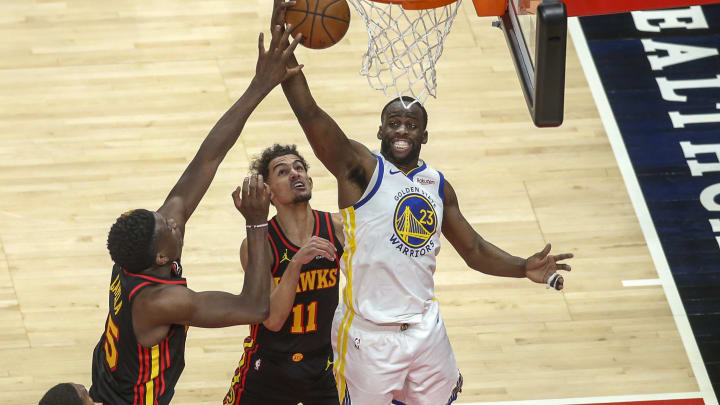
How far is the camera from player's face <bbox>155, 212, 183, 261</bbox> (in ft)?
14.7

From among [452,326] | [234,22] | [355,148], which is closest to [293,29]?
[355,148]

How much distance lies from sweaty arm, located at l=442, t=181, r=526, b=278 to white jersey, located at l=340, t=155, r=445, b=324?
0.33 meters

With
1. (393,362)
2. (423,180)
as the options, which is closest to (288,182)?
(423,180)

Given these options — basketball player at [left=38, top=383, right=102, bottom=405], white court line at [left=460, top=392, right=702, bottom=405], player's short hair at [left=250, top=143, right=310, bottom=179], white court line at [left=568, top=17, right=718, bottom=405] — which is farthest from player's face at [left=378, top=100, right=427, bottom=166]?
white court line at [left=568, top=17, right=718, bottom=405]

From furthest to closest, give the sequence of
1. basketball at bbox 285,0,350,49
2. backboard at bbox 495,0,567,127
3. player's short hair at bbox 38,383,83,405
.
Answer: basketball at bbox 285,0,350,49, player's short hair at bbox 38,383,83,405, backboard at bbox 495,0,567,127

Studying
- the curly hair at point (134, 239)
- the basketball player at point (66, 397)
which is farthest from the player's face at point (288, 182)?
the basketball player at point (66, 397)

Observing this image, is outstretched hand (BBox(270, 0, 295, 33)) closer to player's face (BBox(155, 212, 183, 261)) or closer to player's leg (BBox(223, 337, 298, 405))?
player's face (BBox(155, 212, 183, 261))

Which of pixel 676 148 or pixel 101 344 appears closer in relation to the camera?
pixel 101 344

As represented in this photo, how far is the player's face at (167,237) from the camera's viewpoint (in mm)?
4477

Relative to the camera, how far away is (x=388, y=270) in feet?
16.6

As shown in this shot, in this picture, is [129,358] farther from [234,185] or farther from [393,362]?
[234,185]

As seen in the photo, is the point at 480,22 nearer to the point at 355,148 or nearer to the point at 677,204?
the point at 677,204

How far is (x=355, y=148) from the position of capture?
506 centimetres

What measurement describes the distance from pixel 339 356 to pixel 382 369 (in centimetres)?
25
